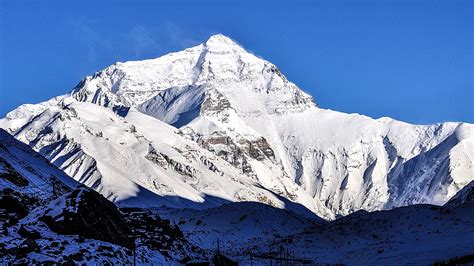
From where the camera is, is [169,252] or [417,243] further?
[417,243]

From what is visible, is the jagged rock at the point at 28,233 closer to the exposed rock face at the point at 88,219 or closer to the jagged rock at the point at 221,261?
the exposed rock face at the point at 88,219

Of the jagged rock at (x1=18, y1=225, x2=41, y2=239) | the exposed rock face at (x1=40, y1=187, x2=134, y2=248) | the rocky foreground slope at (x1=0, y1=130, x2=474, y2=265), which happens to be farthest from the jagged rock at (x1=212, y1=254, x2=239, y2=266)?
the jagged rock at (x1=18, y1=225, x2=41, y2=239)

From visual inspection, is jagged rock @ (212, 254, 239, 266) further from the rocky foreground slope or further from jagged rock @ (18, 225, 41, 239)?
jagged rock @ (18, 225, 41, 239)

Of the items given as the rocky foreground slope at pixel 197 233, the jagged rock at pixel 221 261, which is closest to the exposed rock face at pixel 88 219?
the rocky foreground slope at pixel 197 233

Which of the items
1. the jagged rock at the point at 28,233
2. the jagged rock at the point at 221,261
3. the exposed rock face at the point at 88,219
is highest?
the exposed rock face at the point at 88,219

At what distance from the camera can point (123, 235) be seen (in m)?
51.4

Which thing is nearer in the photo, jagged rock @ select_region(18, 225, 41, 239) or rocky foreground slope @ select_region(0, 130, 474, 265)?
jagged rock @ select_region(18, 225, 41, 239)

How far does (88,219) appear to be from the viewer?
4862 centimetres

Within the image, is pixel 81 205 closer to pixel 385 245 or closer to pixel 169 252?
pixel 169 252

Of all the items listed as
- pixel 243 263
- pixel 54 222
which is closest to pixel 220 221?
pixel 243 263

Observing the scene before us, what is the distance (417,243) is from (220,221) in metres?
54.6

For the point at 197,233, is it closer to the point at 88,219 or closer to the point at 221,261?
the point at 221,261

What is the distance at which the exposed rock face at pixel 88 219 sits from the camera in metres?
47.2

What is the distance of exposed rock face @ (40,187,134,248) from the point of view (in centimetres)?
4722
